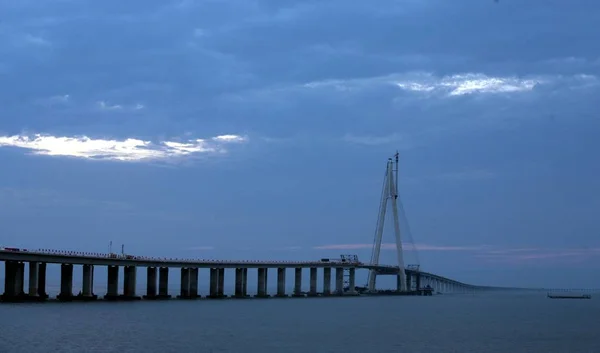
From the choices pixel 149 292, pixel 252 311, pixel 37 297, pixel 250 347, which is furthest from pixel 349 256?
pixel 250 347

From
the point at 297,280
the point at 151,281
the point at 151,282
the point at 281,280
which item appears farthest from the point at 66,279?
the point at 297,280

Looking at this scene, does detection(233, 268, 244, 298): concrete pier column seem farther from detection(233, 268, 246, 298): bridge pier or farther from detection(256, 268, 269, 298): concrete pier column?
detection(256, 268, 269, 298): concrete pier column

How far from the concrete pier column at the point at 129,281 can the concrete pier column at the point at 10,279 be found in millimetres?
22027

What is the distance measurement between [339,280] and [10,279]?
313 feet

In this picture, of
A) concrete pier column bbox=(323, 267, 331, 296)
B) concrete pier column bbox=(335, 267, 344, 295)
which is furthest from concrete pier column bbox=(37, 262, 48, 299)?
concrete pier column bbox=(335, 267, 344, 295)

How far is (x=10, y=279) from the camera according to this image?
113 m

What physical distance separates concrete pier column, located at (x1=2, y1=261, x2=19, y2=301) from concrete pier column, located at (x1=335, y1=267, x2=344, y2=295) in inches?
3626

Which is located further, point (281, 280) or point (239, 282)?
point (281, 280)

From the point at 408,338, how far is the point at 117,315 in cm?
3717

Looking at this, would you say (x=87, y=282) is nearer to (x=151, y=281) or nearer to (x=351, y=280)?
Answer: (x=151, y=281)

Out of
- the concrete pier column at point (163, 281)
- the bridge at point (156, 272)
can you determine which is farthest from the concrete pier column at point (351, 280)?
the concrete pier column at point (163, 281)

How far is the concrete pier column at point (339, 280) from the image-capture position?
635 ft

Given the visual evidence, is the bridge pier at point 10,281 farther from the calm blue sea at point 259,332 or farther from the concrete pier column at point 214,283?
the concrete pier column at point 214,283

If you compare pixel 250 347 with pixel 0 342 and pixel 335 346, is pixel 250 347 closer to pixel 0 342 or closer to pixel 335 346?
pixel 335 346
